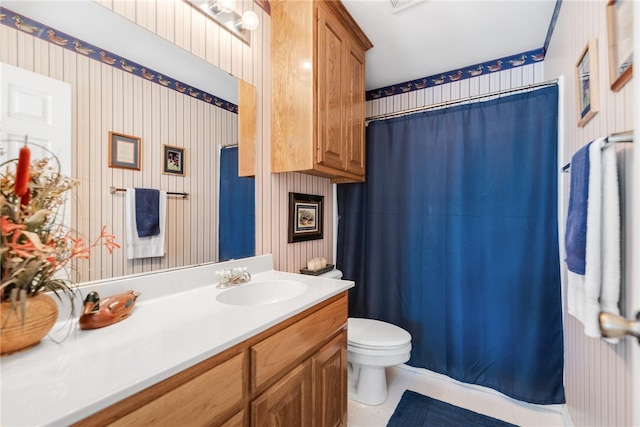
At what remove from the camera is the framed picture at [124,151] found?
954mm

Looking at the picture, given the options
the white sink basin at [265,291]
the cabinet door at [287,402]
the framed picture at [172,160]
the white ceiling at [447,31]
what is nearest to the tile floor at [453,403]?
the cabinet door at [287,402]

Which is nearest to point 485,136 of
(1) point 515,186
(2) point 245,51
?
(1) point 515,186

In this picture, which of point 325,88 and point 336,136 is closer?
point 325,88

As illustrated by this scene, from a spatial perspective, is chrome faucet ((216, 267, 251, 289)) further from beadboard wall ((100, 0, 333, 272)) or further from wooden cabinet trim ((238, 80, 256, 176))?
wooden cabinet trim ((238, 80, 256, 176))

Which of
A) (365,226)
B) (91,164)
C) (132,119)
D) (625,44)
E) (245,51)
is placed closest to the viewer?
(625,44)

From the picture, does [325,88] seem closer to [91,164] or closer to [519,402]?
[91,164]

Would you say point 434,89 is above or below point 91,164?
above

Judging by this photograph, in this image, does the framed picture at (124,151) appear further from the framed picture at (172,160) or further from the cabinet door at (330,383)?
the cabinet door at (330,383)

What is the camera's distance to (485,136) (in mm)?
1821

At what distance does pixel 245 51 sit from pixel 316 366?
5.27 feet

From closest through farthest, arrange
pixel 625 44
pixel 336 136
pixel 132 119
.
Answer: pixel 625 44 < pixel 132 119 < pixel 336 136

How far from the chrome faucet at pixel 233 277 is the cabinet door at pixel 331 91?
707 millimetres

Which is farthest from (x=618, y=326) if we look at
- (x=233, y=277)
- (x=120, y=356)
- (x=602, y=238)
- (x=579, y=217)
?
(x=233, y=277)

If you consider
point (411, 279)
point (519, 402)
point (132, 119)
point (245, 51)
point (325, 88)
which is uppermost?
point (245, 51)
